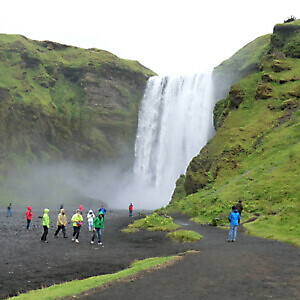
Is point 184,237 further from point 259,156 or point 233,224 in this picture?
point 259,156

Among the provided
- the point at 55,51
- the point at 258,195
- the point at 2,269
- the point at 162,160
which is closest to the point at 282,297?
the point at 2,269

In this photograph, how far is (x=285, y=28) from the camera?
211 ft

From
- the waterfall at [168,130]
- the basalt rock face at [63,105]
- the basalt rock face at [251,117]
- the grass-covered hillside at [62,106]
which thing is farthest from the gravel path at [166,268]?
the basalt rock face at [63,105]

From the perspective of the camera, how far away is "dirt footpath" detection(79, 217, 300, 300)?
964 cm

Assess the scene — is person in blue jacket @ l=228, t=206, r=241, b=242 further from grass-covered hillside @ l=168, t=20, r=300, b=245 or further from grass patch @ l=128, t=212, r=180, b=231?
grass patch @ l=128, t=212, r=180, b=231

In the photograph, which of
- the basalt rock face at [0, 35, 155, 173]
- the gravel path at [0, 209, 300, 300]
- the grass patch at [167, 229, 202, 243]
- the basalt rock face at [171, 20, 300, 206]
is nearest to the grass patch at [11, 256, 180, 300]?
the gravel path at [0, 209, 300, 300]

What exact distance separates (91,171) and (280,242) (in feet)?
276

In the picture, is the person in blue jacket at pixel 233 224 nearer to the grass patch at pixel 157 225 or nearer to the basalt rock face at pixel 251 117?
the grass patch at pixel 157 225

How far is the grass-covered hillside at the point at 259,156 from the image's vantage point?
29906mm

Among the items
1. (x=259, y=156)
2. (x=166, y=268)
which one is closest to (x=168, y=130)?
(x=259, y=156)

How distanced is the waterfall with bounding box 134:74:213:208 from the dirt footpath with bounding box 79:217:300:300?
6098 centimetres

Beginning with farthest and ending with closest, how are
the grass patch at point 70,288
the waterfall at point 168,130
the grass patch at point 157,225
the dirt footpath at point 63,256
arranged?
1. the waterfall at point 168,130
2. the grass patch at point 157,225
3. the dirt footpath at point 63,256
4. the grass patch at point 70,288

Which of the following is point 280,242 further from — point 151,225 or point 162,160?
point 162,160

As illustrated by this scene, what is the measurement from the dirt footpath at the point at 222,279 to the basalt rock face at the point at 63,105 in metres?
80.9
